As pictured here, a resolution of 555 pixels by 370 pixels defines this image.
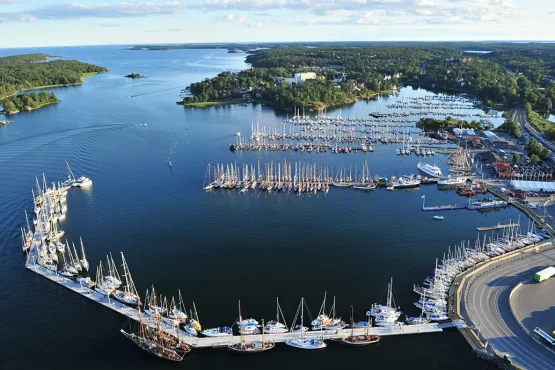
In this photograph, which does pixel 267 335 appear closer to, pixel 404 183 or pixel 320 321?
pixel 320 321

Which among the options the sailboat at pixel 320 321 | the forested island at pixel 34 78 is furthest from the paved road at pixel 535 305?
the forested island at pixel 34 78

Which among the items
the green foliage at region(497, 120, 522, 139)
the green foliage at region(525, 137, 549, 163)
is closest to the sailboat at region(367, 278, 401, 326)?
the green foliage at region(525, 137, 549, 163)

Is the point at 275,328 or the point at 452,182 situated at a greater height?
the point at 452,182

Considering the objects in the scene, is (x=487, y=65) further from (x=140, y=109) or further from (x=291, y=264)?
(x=291, y=264)

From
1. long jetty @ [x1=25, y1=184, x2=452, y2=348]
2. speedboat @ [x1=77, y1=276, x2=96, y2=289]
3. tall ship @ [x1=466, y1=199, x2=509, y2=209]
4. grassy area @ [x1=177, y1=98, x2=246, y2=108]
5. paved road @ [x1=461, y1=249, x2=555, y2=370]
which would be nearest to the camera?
paved road @ [x1=461, y1=249, x2=555, y2=370]

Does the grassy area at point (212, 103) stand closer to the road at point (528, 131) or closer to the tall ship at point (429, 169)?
the road at point (528, 131)

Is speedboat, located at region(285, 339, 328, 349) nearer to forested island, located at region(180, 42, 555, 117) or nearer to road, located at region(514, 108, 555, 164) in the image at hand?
road, located at region(514, 108, 555, 164)

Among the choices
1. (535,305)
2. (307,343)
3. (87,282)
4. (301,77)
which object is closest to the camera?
(307,343)

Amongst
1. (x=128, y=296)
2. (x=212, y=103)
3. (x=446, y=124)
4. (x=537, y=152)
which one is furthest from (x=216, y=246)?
(x=212, y=103)
